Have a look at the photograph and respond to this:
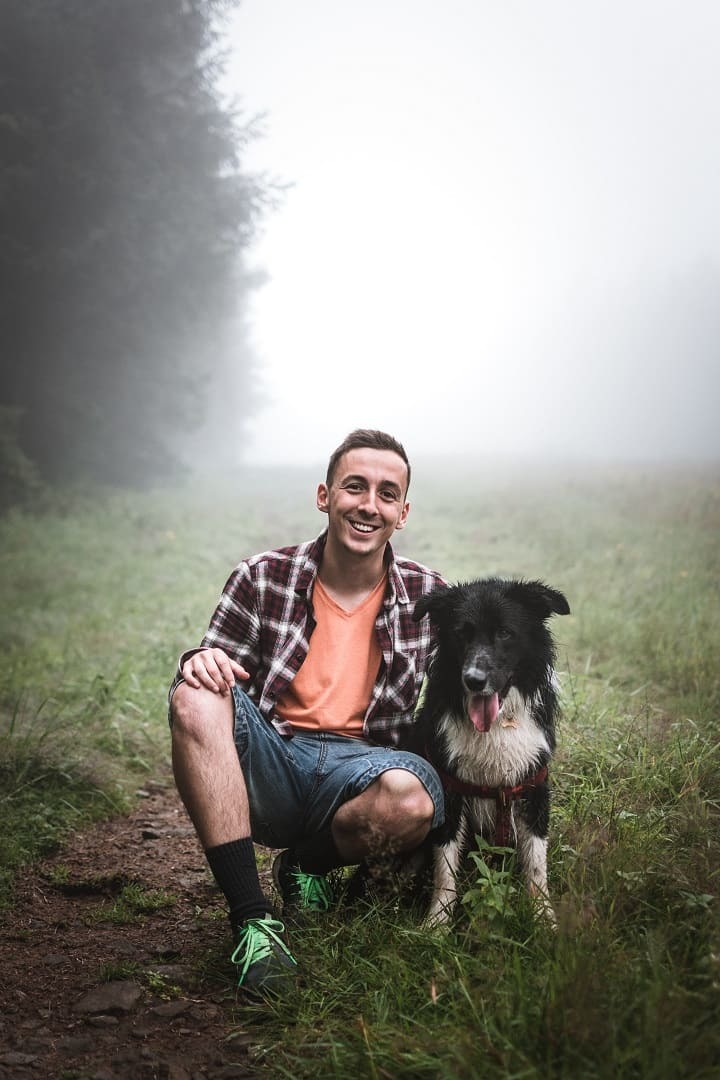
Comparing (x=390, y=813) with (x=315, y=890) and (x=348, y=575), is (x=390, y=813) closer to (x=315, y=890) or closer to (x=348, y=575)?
(x=315, y=890)

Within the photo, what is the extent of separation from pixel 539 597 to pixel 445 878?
1040mm

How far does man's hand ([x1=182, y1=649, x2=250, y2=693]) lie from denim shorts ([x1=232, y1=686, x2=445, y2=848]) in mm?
80

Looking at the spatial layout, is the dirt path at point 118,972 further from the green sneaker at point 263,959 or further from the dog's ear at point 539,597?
the dog's ear at point 539,597

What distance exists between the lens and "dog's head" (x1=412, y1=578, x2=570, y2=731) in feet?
8.24

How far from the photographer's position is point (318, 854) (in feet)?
8.66

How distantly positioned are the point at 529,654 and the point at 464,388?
36.0 feet

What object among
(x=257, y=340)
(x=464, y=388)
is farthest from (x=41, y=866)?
(x=257, y=340)

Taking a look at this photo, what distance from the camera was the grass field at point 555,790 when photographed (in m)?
1.68

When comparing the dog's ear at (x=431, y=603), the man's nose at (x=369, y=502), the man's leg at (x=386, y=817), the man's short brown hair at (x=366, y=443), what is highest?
the man's short brown hair at (x=366, y=443)

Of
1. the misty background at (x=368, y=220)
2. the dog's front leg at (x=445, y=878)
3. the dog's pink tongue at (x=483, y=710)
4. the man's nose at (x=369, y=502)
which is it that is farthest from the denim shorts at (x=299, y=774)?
the misty background at (x=368, y=220)

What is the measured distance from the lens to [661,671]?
17.6 ft

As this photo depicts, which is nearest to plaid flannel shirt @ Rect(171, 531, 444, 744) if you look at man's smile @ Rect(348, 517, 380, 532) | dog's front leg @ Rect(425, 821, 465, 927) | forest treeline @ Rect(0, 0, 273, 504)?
man's smile @ Rect(348, 517, 380, 532)

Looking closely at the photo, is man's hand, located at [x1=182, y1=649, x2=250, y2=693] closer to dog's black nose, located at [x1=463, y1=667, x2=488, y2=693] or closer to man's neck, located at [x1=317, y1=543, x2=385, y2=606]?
man's neck, located at [x1=317, y1=543, x2=385, y2=606]

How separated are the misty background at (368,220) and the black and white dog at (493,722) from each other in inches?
227
